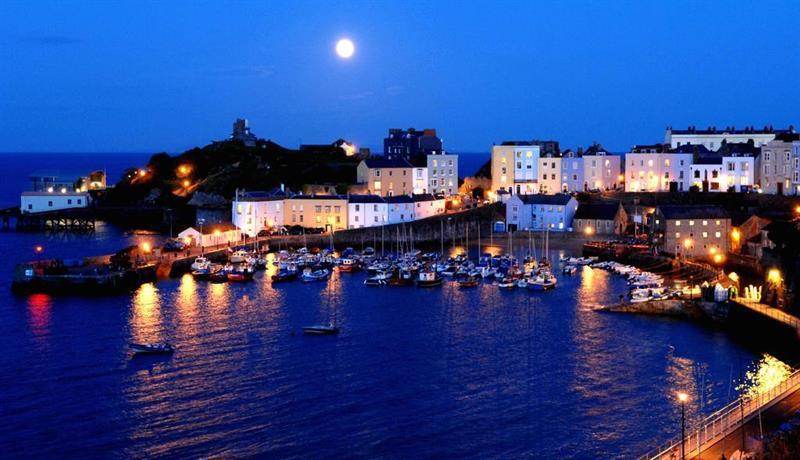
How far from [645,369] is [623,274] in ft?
56.8

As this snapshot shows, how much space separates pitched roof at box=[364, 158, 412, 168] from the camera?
65938 mm

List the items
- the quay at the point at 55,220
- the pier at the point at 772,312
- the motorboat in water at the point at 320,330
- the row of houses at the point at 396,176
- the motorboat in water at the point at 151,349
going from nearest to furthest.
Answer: the motorboat in water at the point at 151,349
the pier at the point at 772,312
the motorboat in water at the point at 320,330
the row of houses at the point at 396,176
the quay at the point at 55,220

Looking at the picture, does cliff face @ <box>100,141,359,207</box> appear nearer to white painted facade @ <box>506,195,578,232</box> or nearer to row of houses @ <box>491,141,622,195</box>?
row of houses @ <box>491,141,622,195</box>

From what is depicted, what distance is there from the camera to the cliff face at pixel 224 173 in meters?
70.6

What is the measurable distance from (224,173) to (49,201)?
46.6 feet

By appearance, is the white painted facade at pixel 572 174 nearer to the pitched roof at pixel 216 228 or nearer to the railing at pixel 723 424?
the pitched roof at pixel 216 228

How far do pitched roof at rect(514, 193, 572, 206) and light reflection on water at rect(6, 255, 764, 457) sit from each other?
1925 centimetres

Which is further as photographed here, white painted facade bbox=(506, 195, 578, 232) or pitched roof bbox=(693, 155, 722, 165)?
pitched roof bbox=(693, 155, 722, 165)

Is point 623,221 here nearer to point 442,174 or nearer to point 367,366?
point 442,174

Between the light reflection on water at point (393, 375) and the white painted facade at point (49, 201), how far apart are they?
4129cm

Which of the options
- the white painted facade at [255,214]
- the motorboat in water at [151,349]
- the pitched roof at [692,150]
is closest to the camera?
the motorboat in water at [151,349]

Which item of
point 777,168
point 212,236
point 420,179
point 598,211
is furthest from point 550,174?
point 212,236

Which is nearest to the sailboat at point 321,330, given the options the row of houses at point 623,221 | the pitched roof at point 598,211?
the row of houses at point 623,221

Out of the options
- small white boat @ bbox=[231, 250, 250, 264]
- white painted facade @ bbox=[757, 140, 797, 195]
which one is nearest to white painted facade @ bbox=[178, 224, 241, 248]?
small white boat @ bbox=[231, 250, 250, 264]
